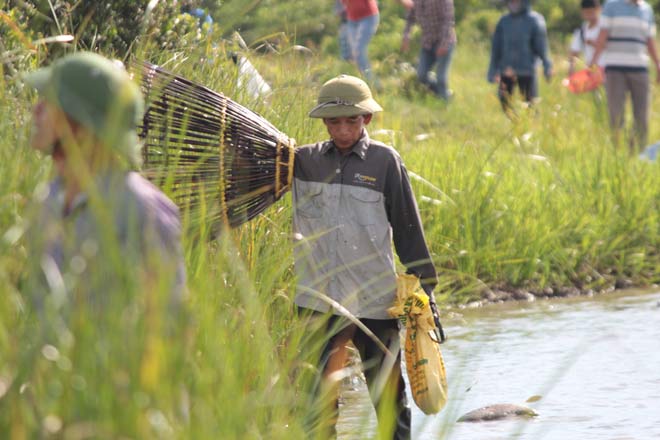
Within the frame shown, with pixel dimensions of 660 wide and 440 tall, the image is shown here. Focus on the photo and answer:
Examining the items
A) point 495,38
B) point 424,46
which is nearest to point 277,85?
point 495,38

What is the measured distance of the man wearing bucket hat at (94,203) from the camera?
3018mm

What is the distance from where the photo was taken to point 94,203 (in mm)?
2971

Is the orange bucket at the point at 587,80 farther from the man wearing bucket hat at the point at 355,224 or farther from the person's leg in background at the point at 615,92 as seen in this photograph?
the man wearing bucket hat at the point at 355,224

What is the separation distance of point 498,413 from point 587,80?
748 centimetres

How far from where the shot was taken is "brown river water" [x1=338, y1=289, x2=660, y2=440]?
6.42m

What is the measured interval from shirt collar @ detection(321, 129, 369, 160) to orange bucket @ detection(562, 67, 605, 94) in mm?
8028

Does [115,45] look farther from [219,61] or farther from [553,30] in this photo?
[553,30]

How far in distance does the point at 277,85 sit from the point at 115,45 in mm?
832

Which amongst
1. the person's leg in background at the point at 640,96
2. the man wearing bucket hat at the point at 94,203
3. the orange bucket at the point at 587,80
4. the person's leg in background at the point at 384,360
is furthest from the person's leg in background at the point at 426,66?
the man wearing bucket hat at the point at 94,203

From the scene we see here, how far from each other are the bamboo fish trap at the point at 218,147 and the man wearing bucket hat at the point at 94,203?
5.74 feet

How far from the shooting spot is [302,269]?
537 cm

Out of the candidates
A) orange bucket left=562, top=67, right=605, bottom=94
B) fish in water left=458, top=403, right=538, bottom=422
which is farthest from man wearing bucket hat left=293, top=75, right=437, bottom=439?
orange bucket left=562, top=67, right=605, bottom=94

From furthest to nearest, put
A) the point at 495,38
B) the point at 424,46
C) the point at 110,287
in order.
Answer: the point at 424,46, the point at 495,38, the point at 110,287

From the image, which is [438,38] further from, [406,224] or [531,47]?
[406,224]
